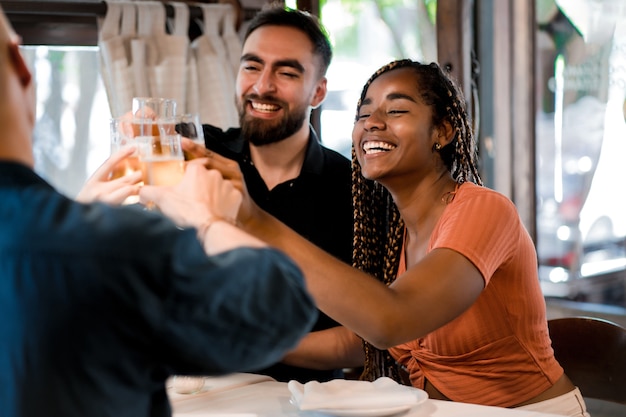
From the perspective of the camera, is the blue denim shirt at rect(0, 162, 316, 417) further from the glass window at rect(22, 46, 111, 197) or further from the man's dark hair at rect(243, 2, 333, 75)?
the glass window at rect(22, 46, 111, 197)

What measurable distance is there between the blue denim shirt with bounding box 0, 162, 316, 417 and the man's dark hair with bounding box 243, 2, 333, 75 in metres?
2.23

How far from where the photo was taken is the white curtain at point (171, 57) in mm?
3322

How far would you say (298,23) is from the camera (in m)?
2.94

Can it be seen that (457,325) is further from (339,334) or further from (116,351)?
(116,351)

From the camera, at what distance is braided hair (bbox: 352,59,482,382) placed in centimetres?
223

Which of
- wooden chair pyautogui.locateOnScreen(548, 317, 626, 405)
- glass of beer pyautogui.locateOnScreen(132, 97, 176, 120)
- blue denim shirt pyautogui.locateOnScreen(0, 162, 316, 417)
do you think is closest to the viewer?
blue denim shirt pyautogui.locateOnScreen(0, 162, 316, 417)

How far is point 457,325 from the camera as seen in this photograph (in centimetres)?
197

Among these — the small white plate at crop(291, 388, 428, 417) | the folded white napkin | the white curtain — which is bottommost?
the small white plate at crop(291, 388, 428, 417)

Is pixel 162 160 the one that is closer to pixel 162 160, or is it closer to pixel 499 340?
pixel 162 160

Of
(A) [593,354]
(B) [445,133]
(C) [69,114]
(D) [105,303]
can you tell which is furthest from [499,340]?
(C) [69,114]

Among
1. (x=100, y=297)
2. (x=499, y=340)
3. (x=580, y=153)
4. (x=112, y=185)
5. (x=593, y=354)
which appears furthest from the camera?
(x=580, y=153)

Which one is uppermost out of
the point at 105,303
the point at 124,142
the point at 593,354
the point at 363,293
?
the point at 124,142

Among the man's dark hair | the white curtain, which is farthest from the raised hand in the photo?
the white curtain

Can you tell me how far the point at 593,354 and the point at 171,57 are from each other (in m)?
2.08
